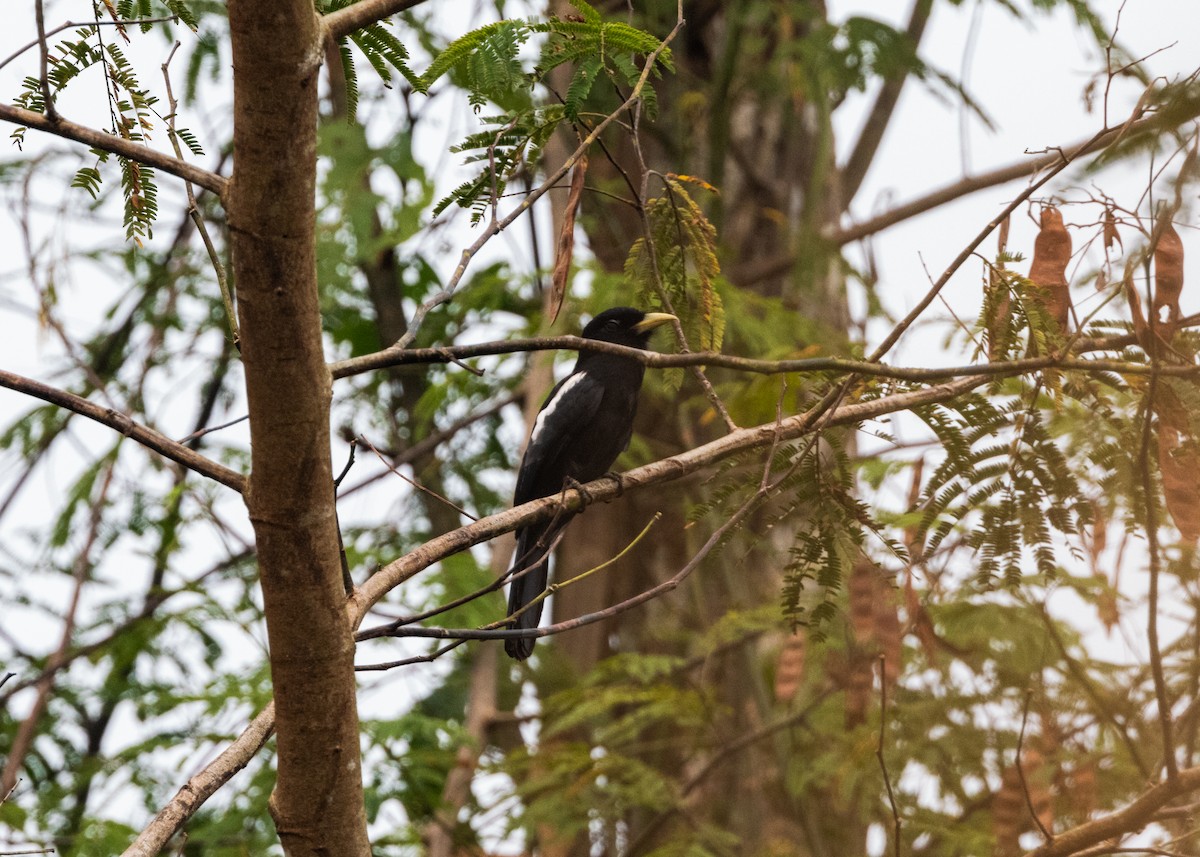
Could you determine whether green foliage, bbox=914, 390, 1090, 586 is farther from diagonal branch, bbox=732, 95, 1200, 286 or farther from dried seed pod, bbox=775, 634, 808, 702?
diagonal branch, bbox=732, 95, 1200, 286

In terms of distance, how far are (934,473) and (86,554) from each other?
4.97m

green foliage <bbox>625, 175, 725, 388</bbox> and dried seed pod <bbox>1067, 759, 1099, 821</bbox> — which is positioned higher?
green foliage <bbox>625, 175, 725, 388</bbox>

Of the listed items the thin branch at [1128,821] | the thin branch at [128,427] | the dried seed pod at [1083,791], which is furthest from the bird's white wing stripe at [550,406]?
the thin branch at [128,427]

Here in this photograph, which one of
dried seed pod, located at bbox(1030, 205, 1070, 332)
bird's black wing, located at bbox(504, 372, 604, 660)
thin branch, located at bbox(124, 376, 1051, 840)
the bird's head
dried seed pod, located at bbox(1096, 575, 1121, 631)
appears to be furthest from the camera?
the bird's head

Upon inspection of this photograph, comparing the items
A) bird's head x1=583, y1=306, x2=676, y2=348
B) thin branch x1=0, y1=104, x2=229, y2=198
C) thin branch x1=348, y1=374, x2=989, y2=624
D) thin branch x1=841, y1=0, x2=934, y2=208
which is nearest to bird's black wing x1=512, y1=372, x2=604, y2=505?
bird's head x1=583, y1=306, x2=676, y2=348

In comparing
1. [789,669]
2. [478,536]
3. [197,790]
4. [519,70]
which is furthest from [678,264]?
[197,790]

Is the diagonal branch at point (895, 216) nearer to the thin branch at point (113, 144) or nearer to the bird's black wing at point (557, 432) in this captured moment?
the bird's black wing at point (557, 432)

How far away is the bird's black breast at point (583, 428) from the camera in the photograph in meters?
5.57

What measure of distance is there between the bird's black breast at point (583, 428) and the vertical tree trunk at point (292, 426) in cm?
332

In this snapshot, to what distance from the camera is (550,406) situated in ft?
18.7

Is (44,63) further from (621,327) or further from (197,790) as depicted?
(621,327)

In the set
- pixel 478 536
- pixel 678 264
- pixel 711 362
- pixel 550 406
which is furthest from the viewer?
pixel 550 406

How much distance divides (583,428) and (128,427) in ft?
11.1

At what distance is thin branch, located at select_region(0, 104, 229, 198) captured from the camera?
211cm
